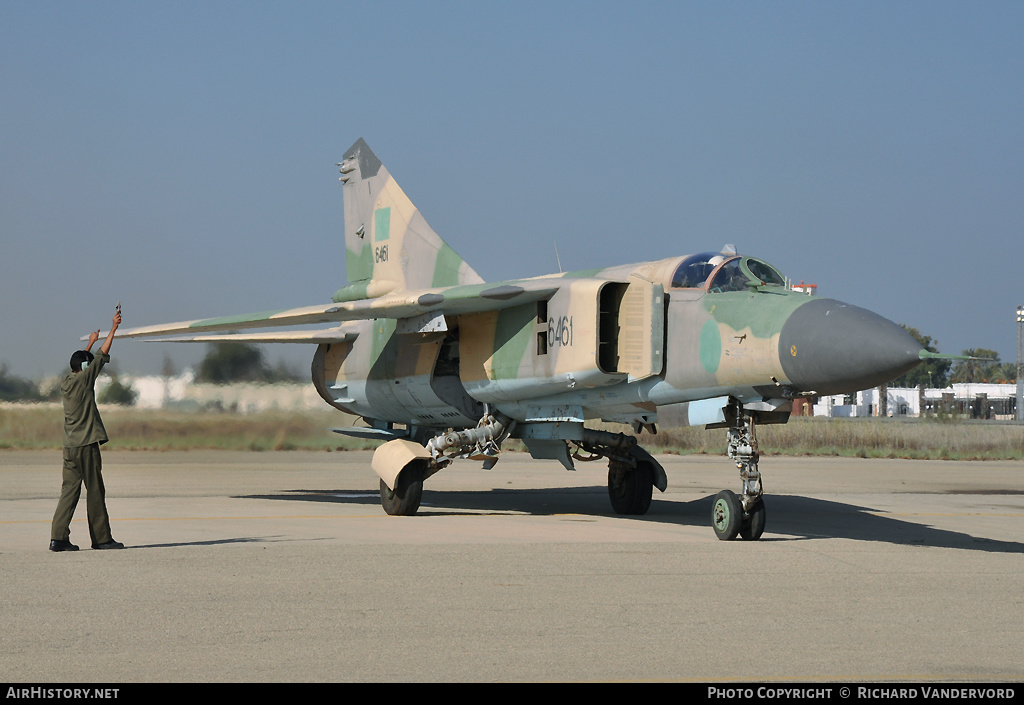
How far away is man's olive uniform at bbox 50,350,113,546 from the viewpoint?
9.32m

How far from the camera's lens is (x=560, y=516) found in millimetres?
13992

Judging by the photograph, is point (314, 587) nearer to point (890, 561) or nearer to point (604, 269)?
point (890, 561)

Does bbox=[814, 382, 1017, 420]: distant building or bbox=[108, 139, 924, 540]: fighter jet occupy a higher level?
bbox=[108, 139, 924, 540]: fighter jet

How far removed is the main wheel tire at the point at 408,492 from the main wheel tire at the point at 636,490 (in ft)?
8.53

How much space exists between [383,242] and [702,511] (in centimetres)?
631

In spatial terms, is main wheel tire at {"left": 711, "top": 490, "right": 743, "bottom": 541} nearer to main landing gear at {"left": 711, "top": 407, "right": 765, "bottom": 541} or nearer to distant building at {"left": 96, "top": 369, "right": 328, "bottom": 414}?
main landing gear at {"left": 711, "top": 407, "right": 765, "bottom": 541}

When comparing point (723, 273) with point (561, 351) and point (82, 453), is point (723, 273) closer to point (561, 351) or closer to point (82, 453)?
point (561, 351)

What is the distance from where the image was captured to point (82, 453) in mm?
9375

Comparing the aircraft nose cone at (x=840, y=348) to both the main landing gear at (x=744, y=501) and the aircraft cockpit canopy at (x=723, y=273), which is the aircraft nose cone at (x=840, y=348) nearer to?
the main landing gear at (x=744, y=501)

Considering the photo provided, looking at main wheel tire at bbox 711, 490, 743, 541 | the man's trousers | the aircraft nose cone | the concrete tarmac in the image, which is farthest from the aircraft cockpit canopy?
the man's trousers

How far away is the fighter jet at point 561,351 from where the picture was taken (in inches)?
399

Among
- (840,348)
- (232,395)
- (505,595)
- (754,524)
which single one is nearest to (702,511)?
(754,524)

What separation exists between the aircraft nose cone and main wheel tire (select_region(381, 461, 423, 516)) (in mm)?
5410

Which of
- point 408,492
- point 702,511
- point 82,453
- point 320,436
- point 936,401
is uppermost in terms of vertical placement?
point 82,453
